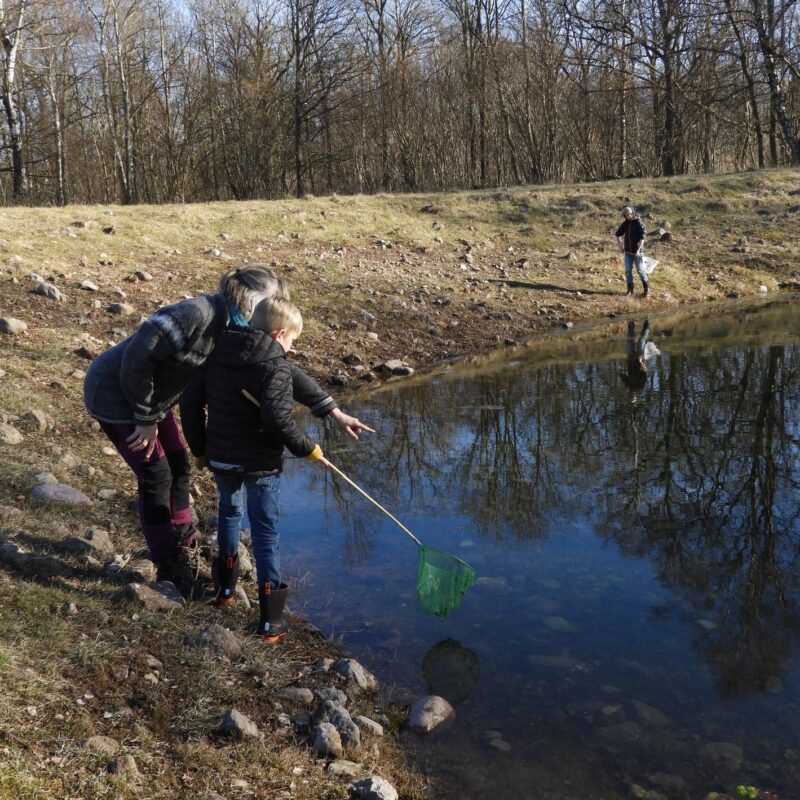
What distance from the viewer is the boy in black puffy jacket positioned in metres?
3.81

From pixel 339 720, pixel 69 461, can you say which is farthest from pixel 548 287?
pixel 339 720

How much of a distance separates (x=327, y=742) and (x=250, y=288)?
207 cm

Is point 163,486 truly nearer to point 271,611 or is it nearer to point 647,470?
point 271,611

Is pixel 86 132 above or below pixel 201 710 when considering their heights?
above

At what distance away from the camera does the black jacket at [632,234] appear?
14734mm

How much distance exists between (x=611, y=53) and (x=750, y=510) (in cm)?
2669

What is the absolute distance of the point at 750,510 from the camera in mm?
5496

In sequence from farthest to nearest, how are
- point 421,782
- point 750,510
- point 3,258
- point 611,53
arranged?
point 611,53 → point 3,258 → point 750,510 → point 421,782

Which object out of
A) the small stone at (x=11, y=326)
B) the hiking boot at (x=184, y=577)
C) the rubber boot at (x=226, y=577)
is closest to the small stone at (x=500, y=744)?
the rubber boot at (x=226, y=577)

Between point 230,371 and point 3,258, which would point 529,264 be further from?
point 230,371

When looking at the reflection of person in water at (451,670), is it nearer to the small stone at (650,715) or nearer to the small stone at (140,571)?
the small stone at (650,715)

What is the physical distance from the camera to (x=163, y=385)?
13.1 ft

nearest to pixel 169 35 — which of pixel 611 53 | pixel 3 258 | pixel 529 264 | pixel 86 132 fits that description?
pixel 86 132

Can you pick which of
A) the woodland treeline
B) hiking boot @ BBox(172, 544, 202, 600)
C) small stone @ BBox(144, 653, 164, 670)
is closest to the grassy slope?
small stone @ BBox(144, 653, 164, 670)
